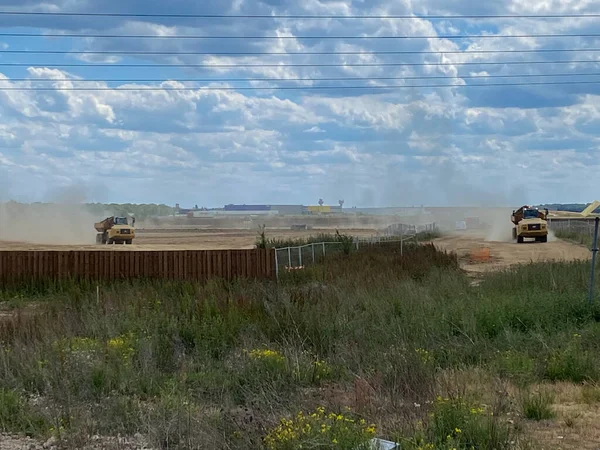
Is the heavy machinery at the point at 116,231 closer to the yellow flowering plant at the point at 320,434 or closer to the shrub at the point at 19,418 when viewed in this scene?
the shrub at the point at 19,418

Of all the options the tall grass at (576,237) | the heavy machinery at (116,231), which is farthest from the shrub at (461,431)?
the heavy machinery at (116,231)

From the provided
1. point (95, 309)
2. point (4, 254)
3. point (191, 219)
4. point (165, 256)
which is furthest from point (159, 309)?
point (191, 219)

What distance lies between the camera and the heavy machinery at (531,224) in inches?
2501

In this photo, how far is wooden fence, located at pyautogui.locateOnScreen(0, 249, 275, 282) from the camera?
27094 millimetres

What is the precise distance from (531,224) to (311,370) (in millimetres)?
56449

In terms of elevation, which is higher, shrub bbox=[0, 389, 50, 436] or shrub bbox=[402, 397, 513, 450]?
shrub bbox=[402, 397, 513, 450]

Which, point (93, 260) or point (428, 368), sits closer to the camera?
point (428, 368)

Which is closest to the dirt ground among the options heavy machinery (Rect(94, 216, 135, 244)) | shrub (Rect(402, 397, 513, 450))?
heavy machinery (Rect(94, 216, 135, 244))

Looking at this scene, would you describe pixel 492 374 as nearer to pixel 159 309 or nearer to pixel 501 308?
pixel 501 308

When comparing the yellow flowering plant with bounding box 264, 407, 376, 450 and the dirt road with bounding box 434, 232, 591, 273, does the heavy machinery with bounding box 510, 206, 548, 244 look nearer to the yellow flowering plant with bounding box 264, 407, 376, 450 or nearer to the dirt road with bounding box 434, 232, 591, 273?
the dirt road with bounding box 434, 232, 591, 273

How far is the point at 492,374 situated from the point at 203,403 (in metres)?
3.92

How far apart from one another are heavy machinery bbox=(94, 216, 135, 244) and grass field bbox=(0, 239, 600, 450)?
43.2m

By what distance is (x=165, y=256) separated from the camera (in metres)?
27.6

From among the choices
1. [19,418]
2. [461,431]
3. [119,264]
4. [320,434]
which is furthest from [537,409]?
[119,264]
